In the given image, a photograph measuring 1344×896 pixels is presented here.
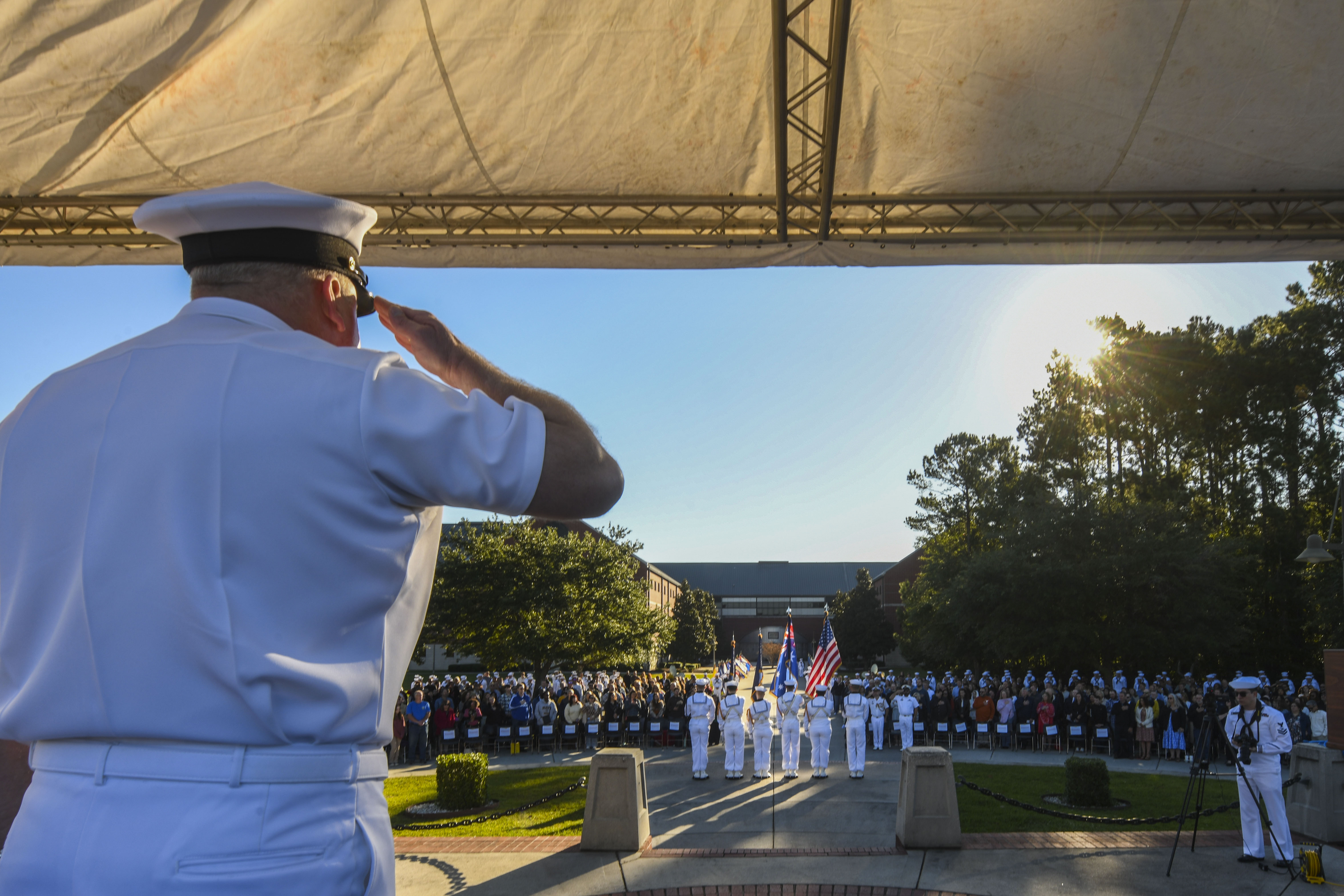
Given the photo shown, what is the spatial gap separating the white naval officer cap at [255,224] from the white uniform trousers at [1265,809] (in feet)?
35.5

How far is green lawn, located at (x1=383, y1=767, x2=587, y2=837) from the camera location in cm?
1123

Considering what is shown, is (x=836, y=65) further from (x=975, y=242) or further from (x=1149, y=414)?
(x=1149, y=414)

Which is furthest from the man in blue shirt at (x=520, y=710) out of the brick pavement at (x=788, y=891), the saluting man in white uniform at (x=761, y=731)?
the brick pavement at (x=788, y=891)

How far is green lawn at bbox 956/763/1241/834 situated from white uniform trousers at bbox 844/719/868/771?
6.07 feet

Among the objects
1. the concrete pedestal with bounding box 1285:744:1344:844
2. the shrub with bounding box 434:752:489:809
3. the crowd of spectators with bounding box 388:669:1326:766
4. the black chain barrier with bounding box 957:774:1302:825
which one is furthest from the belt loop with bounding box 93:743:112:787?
the crowd of spectators with bounding box 388:669:1326:766

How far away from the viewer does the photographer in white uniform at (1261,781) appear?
30.7 ft

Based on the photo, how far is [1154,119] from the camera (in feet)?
19.7

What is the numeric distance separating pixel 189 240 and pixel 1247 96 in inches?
254

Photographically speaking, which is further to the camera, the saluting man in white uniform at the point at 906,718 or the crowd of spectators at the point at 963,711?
the saluting man in white uniform at the point at 906,718

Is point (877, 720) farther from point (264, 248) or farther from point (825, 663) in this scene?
point (264, 248)

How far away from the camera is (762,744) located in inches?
637

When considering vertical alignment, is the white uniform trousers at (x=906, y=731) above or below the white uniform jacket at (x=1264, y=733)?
below

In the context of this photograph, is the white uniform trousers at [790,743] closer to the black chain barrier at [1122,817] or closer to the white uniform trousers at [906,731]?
the white uniform trousers at [906,731]

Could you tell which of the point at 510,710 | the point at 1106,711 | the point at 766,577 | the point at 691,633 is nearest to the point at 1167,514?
the point at 1106,711
